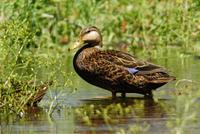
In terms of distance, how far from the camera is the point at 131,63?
13.0 meters

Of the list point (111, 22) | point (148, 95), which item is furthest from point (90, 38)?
point (111, 22)

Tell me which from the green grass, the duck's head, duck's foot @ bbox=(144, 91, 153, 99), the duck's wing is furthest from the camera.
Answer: the green grass

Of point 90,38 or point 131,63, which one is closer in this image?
point 131,63

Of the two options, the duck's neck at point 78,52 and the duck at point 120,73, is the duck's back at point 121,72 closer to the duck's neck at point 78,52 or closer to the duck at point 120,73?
the duck at point 120,73

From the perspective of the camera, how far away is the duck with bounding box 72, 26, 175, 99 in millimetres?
12828

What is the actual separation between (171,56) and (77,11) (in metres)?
2.85

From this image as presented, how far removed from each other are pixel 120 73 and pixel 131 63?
185 mm

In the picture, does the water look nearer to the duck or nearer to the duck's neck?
the duck

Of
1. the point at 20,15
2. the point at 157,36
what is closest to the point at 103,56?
the point at 20,15

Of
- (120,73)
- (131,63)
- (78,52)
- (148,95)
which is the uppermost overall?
(78,52)

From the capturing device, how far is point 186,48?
1719 centimetres

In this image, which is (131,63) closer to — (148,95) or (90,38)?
(148,95)

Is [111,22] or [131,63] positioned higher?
[111,22]

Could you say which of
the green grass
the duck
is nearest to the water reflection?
the duck
